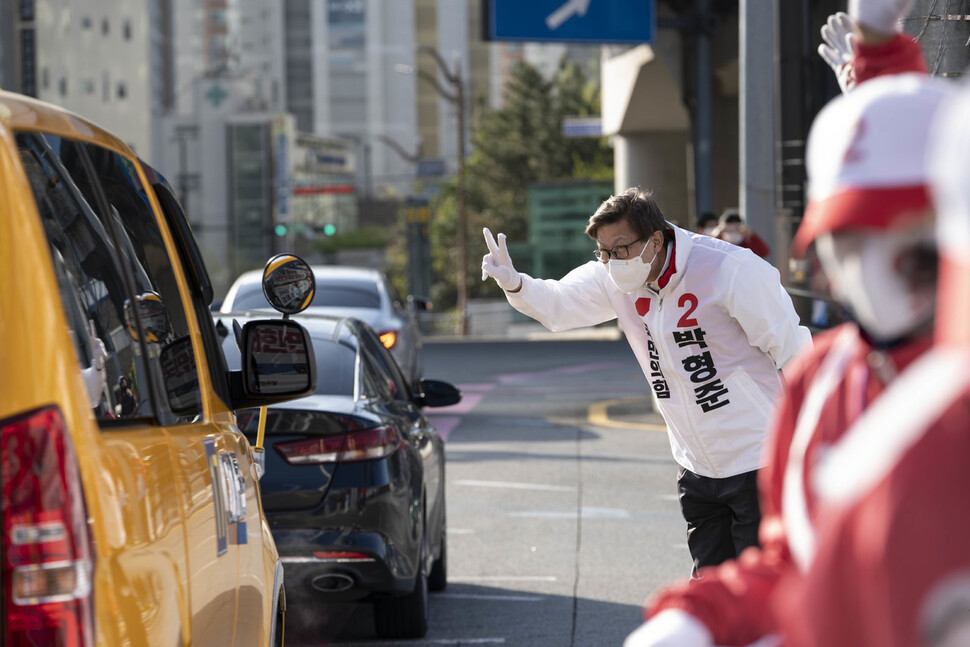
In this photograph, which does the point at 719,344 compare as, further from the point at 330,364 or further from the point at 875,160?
the point at 875,160

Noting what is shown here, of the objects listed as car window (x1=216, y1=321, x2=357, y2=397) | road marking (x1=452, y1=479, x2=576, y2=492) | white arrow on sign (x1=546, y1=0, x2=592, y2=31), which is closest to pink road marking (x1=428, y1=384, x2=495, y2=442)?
road marking (x1=452, y1=479, x2=576, y2=492)

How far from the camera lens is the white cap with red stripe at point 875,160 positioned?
5.24ft

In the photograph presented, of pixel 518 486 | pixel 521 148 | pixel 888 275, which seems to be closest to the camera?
pixel 888 275

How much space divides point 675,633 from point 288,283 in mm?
3249

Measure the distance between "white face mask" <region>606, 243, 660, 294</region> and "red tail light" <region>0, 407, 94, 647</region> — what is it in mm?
2700

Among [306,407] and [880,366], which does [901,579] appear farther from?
[306,407]

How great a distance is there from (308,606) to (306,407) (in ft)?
4.30

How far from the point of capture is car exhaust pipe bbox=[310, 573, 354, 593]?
6.19 metres

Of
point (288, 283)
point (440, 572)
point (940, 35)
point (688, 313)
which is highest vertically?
point (940, 35)

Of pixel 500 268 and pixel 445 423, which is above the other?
pixel 500 268

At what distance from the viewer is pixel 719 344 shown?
15.5 ft

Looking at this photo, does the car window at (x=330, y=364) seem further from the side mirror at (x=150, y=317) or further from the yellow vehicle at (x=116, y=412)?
the side mirror at (x=150, y=317)

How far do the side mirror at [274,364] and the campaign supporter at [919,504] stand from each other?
2.67 metres

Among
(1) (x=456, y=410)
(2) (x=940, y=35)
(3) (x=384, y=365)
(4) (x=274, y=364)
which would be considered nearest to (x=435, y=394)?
(3) (x=384, y=365)
